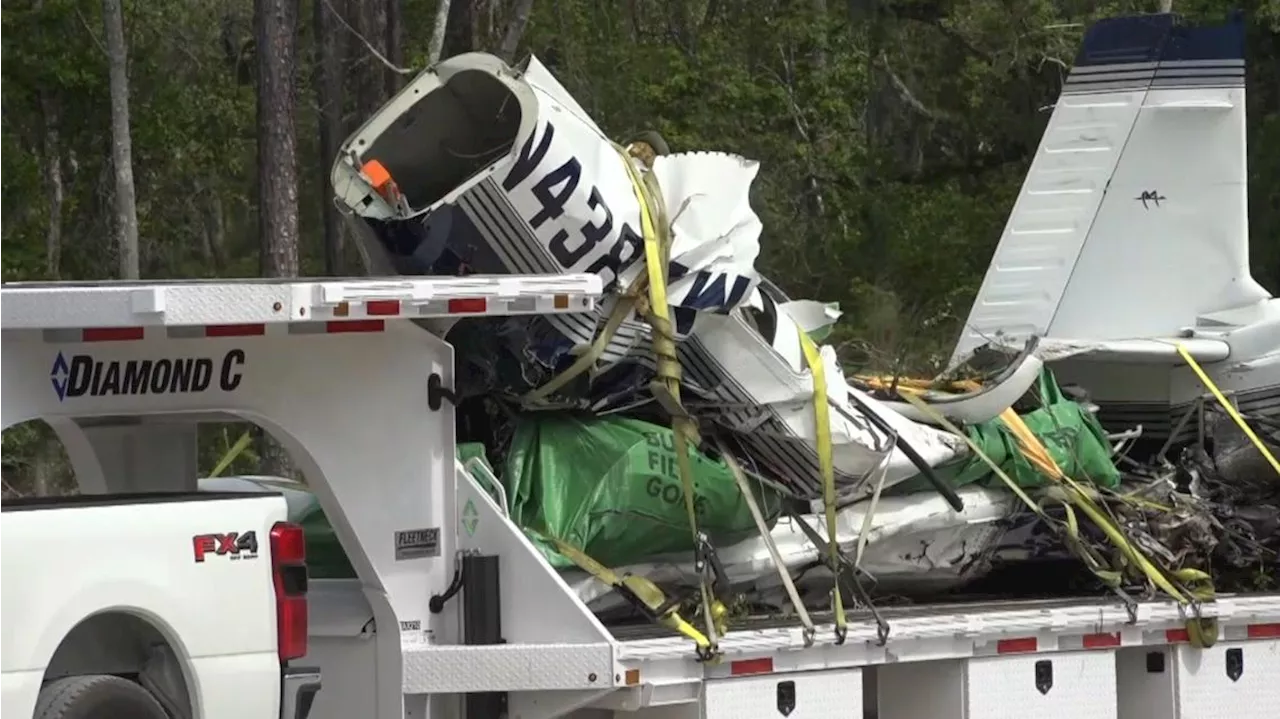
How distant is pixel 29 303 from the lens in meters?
5.91

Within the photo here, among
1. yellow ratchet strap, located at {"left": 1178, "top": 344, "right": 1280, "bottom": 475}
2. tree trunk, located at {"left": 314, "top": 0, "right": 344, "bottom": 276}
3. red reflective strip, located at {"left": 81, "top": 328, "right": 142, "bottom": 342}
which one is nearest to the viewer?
red reflective strip, located at {"left": 81, "top": 328, "right": 142, "bottom": 342}

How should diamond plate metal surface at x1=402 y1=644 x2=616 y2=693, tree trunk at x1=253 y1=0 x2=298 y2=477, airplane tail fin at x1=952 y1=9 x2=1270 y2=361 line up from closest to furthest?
diamond plate metal surface at x1=402 y1=644 x2=616 y2=693 < airplane tail fin at x1=952 y1=9 x2=1270 y2=361 < tree trunk at x1=253 y1=0 x2=298 y2=477

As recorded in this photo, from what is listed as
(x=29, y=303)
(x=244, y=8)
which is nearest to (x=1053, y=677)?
(x=29, y=303)

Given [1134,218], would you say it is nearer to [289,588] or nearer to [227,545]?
[289,588]

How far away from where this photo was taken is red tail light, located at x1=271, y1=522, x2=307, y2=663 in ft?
20.7

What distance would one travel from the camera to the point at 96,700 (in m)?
5.91

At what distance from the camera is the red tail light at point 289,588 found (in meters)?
6.30

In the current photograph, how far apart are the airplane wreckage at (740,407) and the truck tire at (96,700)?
1.65 metres

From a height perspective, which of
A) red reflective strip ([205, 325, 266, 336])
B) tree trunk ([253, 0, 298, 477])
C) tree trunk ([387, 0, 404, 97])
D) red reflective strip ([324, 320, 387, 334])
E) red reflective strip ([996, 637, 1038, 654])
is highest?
tree trunk ([387, 0, 404, 97])

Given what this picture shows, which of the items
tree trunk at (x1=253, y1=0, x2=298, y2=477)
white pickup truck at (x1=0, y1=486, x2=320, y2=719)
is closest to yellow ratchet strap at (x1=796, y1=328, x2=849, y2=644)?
white pickup truck at (x1=0, y1=486, x2=320, y2=719)

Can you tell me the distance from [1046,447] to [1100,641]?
1034 mm

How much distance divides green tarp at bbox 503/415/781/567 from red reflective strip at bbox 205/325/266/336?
4.58ft

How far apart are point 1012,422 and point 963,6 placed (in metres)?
19.0

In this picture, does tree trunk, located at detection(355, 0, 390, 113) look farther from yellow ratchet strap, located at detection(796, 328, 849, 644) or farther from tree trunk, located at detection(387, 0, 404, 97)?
yellow ratchet strap, located at detection(796, 328, 849, 644)
